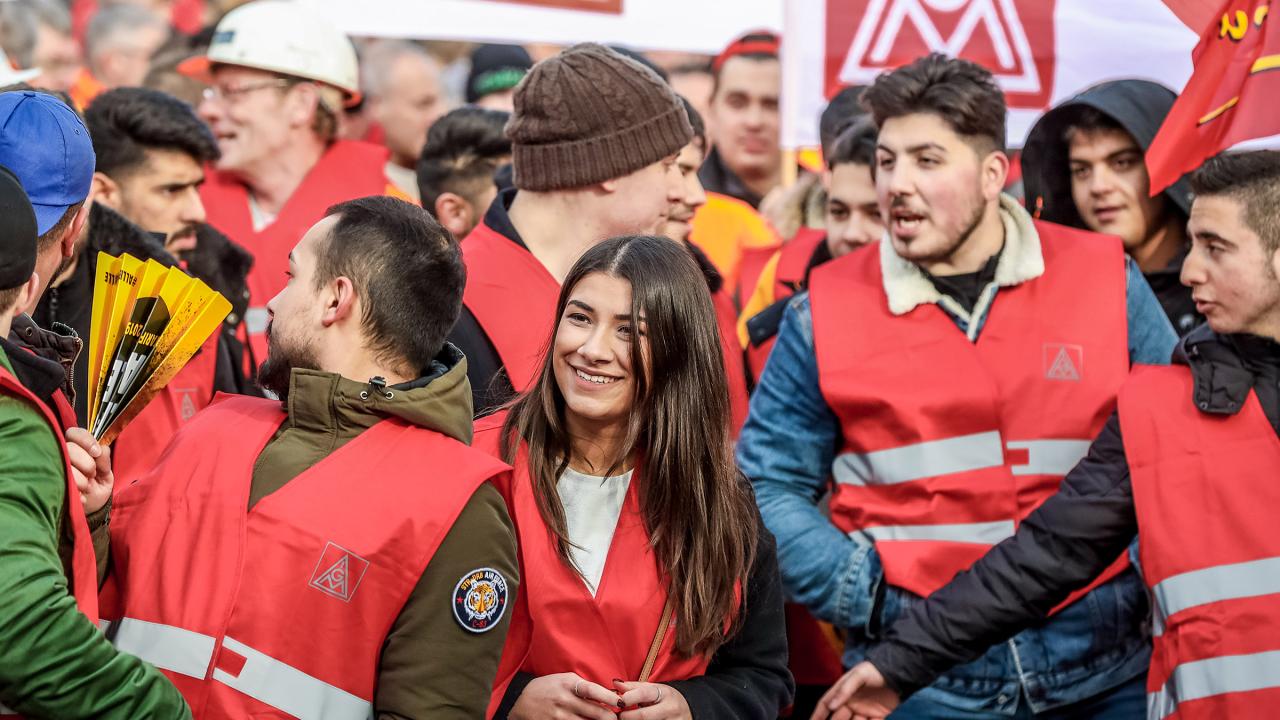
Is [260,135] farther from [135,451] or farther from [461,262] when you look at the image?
[461,262]

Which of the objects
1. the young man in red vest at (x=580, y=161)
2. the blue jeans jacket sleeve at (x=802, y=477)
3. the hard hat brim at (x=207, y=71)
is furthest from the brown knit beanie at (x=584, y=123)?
the hard hat brim at (x=207, y=71)

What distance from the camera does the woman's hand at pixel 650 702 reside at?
322 centimetres

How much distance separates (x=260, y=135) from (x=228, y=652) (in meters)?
4.21

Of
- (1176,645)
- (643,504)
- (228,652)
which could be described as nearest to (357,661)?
(228,652)

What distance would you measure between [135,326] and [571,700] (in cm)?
116

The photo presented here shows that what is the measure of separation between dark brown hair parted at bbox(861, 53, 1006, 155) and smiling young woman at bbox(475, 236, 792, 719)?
4.64ft

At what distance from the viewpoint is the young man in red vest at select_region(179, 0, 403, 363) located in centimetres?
659

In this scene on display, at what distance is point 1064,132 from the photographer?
548 cm

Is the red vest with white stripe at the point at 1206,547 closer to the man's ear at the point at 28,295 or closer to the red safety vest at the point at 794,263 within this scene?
the red safety vest at the point at 794,263

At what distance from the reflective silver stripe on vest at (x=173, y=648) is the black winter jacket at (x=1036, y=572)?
1.93 m

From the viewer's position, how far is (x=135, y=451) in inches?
169

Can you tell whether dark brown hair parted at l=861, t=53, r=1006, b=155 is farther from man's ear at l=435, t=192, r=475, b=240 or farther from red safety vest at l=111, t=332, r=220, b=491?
red safety vest at l=111, t=332, r=220, b=491

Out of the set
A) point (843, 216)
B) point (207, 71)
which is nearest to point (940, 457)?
point (843, 216)

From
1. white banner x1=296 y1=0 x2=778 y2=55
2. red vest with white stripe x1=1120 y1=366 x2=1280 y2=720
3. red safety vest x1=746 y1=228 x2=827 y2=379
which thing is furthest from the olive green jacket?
white banner x1=296 y1=0 x2=778 y2=55
